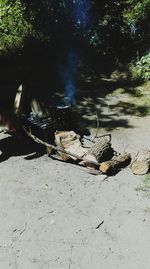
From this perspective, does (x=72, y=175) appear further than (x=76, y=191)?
Yes

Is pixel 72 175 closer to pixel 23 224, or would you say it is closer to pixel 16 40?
pixel 23 224

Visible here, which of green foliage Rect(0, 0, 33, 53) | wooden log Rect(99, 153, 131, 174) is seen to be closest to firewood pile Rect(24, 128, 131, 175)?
wooden log Rect(99, 153, 131, 174)

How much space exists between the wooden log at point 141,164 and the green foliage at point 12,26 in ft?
27.4

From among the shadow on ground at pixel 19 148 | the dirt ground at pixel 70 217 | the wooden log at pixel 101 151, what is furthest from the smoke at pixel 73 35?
the dirt ground at pixel 70 217

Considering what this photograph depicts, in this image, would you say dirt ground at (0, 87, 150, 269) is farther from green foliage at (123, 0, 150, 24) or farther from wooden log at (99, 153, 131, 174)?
green foliage at (123, 0, 150, 24)

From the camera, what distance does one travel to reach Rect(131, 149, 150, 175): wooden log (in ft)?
25.2

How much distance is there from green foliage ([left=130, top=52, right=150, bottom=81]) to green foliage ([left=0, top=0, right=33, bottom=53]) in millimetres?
4453

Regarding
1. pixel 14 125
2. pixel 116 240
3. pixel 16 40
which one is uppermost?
pixel 16 40

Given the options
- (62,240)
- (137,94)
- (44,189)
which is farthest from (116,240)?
(137,94)

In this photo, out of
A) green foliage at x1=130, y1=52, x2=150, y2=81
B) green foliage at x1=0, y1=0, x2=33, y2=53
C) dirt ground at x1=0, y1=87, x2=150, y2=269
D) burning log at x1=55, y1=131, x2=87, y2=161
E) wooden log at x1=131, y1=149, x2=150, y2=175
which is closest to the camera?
dirt ground at x1=0, y1=87, x2=150, y2=269

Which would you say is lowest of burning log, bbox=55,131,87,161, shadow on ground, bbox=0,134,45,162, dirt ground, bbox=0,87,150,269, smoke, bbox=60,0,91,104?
dirt ground, bbox=0,87,150,269

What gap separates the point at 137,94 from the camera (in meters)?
11.5

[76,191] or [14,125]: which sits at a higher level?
[14,125]

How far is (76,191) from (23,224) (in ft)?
4.03
